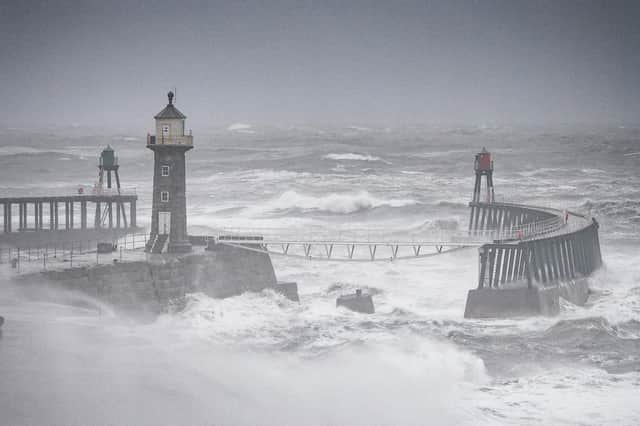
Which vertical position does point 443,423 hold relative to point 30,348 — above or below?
below

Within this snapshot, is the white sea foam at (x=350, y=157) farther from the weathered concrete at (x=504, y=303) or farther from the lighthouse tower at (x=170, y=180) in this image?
the weathered concrete at (x=504, y=303)

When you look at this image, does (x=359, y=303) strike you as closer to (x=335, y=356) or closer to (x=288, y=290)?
(x=288, y=290)

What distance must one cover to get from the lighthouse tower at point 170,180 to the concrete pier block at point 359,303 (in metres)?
6.10

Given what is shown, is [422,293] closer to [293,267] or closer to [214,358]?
[293,267]

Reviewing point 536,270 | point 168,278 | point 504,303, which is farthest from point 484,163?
point 168,278

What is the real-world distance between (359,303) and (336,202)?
4156cm

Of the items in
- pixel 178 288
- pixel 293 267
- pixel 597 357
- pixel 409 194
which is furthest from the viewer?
pixel 409 194

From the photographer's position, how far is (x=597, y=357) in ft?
79.3

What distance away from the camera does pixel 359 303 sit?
30156 millimetres

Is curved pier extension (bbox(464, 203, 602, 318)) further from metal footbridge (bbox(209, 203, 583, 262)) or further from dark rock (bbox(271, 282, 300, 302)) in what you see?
dark rock (bbox(271, 282, 300, 302))

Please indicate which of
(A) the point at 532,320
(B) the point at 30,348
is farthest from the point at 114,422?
(A) the point at 532,320

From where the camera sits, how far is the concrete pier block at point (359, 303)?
3003 cm

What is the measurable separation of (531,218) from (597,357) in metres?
19.3

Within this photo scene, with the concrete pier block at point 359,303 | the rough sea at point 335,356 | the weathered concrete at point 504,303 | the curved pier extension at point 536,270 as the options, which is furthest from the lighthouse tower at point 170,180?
the curved pier extension at point 536,270
